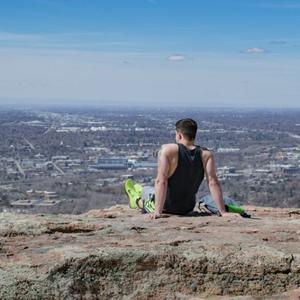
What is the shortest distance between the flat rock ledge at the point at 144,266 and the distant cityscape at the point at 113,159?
31722 mm

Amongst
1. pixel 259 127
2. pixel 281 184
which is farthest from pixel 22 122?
pixel 281 184

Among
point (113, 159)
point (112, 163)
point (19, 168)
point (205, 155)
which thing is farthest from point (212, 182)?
point (113, 159)

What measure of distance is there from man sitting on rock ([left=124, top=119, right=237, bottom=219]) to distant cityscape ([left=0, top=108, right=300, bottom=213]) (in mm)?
29637

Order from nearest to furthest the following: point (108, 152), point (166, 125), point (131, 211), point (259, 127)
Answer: point (131, 211)
point (108, 152)
point (166, 125)
point (259, 127)

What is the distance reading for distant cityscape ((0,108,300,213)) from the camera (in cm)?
4872

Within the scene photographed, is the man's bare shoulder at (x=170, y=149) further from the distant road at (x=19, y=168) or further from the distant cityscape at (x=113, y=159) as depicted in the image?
the distant road at (x=19, y=168)

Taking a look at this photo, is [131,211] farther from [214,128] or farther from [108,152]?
[214,128]

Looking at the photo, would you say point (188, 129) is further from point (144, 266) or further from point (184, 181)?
point (144, 266)

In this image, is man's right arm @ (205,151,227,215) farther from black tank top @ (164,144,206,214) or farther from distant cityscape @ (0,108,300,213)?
distant cityscape @ (0,108,300,213)

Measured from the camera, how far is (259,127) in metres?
117

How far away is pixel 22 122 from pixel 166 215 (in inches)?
4678

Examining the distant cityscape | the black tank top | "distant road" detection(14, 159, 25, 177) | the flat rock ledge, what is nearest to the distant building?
the distant cityscape

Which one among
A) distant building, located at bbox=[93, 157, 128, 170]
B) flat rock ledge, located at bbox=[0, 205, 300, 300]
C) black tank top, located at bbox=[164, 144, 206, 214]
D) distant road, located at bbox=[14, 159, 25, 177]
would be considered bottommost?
distant road, located at bbox=[14, 159, 25, 177]

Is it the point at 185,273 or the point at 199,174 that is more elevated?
the point at 199,174
